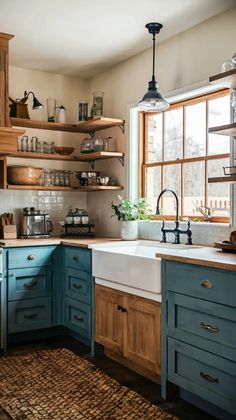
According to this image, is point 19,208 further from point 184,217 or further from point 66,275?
point 184,217

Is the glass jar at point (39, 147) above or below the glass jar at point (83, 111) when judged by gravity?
below

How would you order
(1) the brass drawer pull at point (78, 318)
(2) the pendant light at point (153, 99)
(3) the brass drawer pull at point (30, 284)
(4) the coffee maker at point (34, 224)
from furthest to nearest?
(4) the coffee maker at point (34, 224) → (3) the brass drawer pull at point (30, 284) → (1) the brass drawer pull at point (78, 318) → (2) the pendant light at point (153, 99)

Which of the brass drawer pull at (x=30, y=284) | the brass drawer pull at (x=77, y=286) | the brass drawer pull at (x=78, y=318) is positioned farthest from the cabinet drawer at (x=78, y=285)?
the brass drawer pull at (x=30, y=284)

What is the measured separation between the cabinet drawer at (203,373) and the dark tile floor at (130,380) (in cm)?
15

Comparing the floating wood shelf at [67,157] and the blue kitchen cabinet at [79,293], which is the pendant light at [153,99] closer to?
the floating wood shelf at [67,157]

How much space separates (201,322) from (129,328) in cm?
81

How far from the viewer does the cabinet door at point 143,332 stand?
2967 millimetres

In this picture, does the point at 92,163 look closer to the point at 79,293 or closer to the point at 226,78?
the point at 79,293

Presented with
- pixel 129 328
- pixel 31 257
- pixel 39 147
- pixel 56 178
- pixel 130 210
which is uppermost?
pixel 39 147

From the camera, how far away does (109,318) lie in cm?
350

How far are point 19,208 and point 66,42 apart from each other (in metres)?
1.67

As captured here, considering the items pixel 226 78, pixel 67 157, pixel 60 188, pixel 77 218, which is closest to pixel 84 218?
pixel 77 218

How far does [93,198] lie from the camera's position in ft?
16.6

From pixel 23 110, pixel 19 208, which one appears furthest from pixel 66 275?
pixel 23 110
